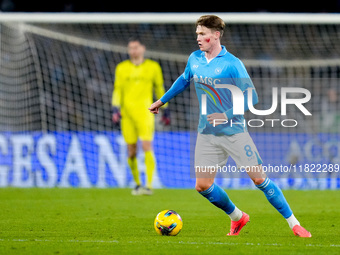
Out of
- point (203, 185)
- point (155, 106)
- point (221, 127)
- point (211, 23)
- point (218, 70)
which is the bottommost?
point (203, 185)

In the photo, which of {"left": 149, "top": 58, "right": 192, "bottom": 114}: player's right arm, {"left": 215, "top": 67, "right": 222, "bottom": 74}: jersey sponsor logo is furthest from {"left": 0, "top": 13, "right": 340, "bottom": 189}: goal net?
{"left": 215, "top": 67, "right": 222, "bottom": 74}: jersey sponsor logo

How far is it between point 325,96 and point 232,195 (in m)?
5.97

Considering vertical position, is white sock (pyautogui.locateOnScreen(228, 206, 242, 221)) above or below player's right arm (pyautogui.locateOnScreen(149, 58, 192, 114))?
below

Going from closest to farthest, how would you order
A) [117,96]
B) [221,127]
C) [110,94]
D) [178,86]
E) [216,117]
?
[216,117]
[221,127]
[178,86]
[117,96]
[110,94]

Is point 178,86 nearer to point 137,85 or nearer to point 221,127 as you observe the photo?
point 221,127

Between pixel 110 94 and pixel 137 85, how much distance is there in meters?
5.66

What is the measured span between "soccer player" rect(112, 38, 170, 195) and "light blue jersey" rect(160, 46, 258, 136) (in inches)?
190

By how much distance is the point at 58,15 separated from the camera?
41.4ft

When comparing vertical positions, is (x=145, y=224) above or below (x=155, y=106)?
below

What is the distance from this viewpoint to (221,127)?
6.30 m

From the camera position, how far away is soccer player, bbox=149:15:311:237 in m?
6.23

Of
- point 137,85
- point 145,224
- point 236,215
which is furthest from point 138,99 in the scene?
point 236,215

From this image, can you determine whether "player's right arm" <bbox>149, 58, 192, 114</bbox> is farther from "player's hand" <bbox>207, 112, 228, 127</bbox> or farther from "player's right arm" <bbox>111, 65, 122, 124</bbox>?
"player's right arm" <bbox>111, 65, 122, 124</bbox>

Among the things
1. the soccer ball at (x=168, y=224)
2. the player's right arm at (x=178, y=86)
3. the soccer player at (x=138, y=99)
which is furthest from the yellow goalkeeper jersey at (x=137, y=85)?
the soccer ball at (x=168, y=224)
